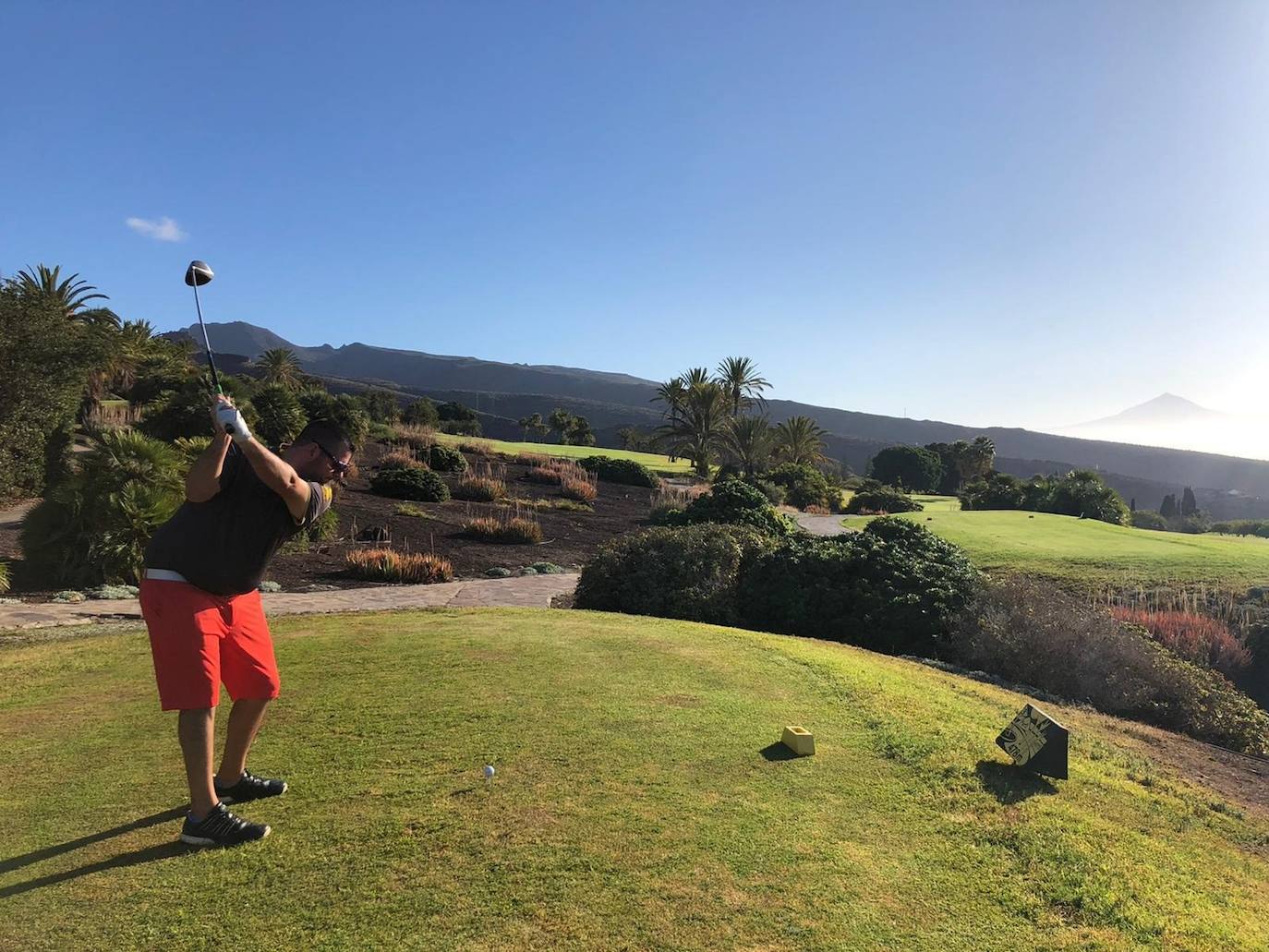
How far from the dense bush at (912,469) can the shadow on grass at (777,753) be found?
78.0 m

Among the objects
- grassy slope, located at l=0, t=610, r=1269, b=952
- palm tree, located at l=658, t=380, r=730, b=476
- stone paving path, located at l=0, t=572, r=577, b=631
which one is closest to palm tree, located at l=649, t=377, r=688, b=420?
palm tree, located at l=658, t=380, r=730, b=476

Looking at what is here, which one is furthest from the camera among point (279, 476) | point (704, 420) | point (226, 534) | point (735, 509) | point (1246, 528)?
point (704, 420)

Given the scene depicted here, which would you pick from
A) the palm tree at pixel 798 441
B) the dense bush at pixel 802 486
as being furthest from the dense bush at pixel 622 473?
the palm tree at pixel 798 441

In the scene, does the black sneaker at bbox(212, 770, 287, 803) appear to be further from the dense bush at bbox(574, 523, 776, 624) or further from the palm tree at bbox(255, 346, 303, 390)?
the palm tree at bbox(255, 346, 303, 390)

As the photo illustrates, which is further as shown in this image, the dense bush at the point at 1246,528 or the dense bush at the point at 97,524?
the dense bush at the point at 1246,528

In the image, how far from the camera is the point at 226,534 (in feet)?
11.3

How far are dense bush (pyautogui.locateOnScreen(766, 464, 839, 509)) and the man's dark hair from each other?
39.8 meters

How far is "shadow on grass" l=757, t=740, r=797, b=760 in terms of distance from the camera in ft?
15.2

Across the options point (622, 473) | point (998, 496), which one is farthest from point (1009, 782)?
point (998, 496)

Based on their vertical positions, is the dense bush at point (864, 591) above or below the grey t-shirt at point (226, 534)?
below

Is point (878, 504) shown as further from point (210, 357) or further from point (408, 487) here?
point (210, 357)

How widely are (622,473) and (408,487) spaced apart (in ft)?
56.6

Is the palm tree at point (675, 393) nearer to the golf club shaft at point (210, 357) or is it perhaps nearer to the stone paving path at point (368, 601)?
the stone paving path at point (368, 601)

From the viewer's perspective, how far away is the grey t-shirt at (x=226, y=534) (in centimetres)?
338
